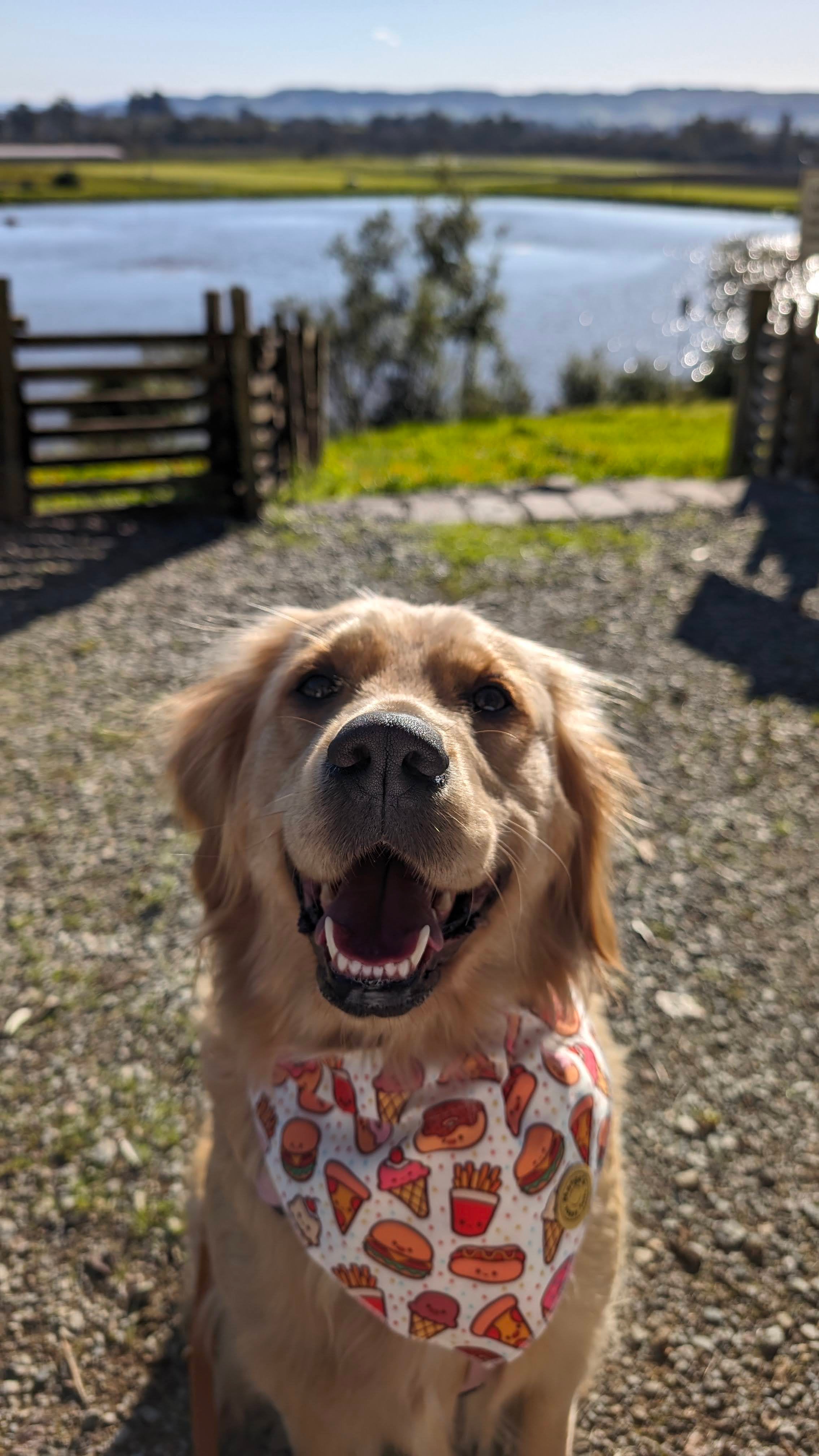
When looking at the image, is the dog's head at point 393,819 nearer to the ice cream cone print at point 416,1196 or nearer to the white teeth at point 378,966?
the white teeth at point 378,966

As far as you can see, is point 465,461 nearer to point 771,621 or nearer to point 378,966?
point 771,621

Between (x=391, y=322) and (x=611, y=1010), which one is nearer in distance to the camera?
(x=611, y=1010)

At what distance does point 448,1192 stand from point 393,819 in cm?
82

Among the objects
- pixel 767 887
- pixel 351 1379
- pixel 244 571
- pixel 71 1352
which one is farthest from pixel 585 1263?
pixel 244 571

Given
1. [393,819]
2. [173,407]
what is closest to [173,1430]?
→ [393,819]

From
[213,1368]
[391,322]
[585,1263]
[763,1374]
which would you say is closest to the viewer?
[585,1263]

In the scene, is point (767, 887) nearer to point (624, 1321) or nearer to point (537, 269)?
point (624, 1321)

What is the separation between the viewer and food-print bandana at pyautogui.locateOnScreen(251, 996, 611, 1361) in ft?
6.07

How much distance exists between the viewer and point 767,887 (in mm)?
4156

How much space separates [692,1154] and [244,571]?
5.87m

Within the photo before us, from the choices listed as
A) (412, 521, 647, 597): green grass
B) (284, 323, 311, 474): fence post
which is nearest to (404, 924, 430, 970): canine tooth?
(412, 521, 647, 597): green grass

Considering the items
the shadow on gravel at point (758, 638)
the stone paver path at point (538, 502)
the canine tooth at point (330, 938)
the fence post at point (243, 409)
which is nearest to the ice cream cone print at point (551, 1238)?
the canine tooth at point (330, 938)

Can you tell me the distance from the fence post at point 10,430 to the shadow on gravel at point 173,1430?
761 cm

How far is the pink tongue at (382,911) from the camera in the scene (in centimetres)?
171
